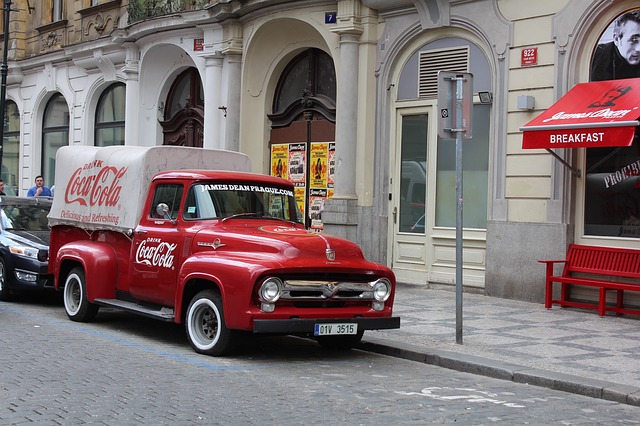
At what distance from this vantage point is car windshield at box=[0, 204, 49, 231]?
1491 cm

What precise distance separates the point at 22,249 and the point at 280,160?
7.82 m

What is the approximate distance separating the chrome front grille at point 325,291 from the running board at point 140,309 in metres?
1.64

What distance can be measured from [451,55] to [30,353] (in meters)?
9.68

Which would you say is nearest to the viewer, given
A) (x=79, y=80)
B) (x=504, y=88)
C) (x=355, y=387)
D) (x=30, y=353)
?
(x=355, y=387)

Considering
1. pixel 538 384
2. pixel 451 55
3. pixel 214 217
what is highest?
pixel 451 55

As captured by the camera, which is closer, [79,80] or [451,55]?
[451,55]

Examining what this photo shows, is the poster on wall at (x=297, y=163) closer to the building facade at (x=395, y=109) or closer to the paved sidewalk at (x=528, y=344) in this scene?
the building facade at (x=395, y=109)

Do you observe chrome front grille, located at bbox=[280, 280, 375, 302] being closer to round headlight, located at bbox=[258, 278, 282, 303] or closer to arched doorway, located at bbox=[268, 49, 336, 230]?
round headlight, located at bbox=[258, 278, 282, 303]

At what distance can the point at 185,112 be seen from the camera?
24.0 meters

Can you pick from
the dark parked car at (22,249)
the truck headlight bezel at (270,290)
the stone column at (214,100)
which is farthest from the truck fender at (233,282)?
the stone column at (214,100)

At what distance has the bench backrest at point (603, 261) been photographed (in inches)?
522

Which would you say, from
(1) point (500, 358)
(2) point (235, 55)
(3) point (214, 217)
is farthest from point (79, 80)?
(1) point (500, 358)

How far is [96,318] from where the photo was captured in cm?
1265

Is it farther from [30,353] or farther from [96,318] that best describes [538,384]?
[96,318]
